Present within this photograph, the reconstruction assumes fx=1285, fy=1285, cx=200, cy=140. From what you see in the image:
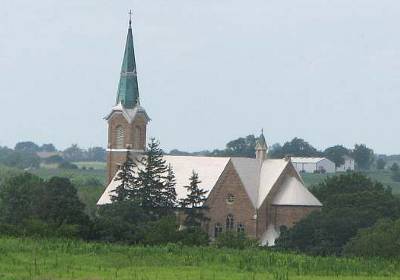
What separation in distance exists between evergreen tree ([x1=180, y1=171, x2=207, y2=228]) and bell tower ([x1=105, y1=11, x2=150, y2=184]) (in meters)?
7.22

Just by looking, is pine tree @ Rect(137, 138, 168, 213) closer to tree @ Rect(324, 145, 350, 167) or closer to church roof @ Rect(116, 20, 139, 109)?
church roof @ Rect(116, 20, 139, 109)

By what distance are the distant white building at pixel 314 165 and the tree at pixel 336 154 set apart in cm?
72

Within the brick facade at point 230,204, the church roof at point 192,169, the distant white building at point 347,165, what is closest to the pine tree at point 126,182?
the church roof at point 192,169

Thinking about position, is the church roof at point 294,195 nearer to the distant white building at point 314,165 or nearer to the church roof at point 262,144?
the church roof at point 262,144

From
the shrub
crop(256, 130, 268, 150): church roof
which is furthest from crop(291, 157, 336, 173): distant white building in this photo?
the shrub

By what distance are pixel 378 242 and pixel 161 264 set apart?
29275 millimetres

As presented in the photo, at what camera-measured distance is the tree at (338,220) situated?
76375 mm

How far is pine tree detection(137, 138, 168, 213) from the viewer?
83750 mm

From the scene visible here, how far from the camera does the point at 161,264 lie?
34406 mm

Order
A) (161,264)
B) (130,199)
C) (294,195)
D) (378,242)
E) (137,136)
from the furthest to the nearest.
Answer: (137,136) → (294,195) → (130,199) → (378,242) → (161,264)

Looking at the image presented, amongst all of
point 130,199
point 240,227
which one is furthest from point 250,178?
point 130,199

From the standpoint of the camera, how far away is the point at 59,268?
32062 millimetres

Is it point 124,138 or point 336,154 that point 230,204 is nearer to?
point 124,138

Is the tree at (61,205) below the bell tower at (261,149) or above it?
below
